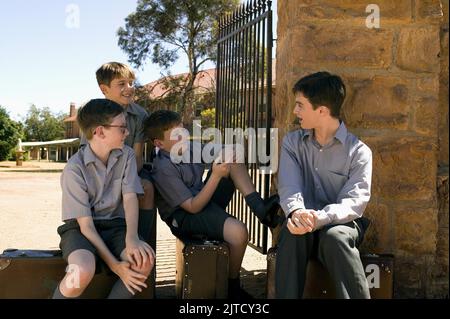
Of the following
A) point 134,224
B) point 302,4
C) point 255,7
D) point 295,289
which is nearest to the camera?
point 295,289

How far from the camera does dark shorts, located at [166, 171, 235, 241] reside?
3.10m

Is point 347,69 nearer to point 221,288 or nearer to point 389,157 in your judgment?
point 389,157

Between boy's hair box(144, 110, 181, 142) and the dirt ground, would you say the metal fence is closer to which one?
the dirt ground

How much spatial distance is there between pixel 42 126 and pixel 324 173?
2839 inches

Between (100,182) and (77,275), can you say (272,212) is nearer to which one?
(100,182)

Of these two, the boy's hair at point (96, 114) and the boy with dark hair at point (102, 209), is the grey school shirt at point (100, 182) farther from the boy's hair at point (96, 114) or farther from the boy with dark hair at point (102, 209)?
the boy's hair at point (96, 114)

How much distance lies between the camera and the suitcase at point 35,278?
8.93 ft

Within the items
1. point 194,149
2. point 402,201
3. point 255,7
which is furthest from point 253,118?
point 402,201

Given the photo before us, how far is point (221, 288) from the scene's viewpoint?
2.87 m

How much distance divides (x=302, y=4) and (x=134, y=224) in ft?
5.43

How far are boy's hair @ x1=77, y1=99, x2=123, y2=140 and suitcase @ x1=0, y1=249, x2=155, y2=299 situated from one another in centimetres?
69

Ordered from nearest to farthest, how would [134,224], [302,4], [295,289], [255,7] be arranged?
[295,289] → [134,224] → [302,4] → [255,7]
